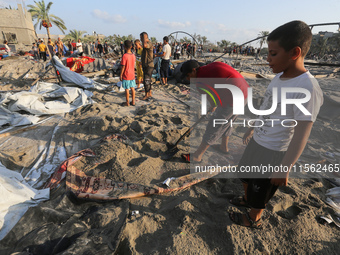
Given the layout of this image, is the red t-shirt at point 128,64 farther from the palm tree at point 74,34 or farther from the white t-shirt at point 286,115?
the palm tree at point 74,34

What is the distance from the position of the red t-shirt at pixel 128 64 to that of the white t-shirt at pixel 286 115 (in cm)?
396

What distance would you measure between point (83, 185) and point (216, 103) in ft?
7.00

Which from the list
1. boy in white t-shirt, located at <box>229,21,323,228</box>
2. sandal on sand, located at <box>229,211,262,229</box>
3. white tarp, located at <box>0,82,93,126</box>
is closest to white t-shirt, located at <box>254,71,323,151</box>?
boy in white t-shirt, located at <box>229,21,323,228</box>

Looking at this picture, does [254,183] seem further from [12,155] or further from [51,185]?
[12,155]

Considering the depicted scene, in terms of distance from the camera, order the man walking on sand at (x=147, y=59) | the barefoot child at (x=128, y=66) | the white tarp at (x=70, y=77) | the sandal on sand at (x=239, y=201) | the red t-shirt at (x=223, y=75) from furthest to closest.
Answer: the white tarp at (x=70, y=77) < the man walking on sand at (x=147, y=59) < the barefoot child at (x=128, y=66) < the red t-shirt at (x=223, y=75) < the sandal on sand at (x=239, y=201)

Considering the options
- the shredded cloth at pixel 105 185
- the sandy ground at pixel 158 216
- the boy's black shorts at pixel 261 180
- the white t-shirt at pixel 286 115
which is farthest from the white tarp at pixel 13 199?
the white t-shirt at pixel 286 115

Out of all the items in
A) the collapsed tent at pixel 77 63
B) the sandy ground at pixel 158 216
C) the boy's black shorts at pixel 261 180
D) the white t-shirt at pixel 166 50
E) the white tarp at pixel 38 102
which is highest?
the white t-shirt at pixel 166 50

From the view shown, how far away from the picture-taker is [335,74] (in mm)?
11539

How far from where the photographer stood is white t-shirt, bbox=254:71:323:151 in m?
1.13

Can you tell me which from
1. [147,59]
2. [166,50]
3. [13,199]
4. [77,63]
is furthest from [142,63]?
[13,199]

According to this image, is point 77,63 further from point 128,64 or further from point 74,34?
point 74,34

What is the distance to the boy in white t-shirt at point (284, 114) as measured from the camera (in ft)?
3.79

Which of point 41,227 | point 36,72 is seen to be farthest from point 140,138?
point 36,72

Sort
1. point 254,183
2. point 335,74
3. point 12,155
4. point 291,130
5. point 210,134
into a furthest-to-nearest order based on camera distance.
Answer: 1. point 335,74
2. point 12,155
3. point 210,134
4. point 254,183
5. point 291,130
